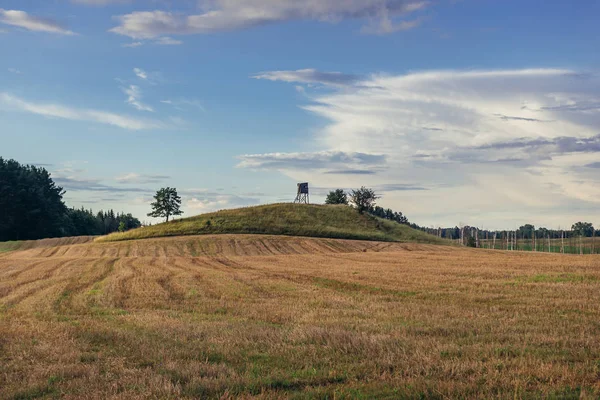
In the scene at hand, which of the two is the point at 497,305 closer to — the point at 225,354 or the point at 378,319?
the point at 378,319

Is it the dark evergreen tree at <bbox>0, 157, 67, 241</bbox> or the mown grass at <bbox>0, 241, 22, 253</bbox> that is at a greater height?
the dark evergreen tree at <bbox>0, 157, 67, 241</bbox>

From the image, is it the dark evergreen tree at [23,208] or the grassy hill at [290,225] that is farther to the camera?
the dark evergreen tree at [23,208]

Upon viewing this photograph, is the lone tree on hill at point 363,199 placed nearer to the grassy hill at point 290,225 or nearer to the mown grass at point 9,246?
the grassy hill at point 290,225

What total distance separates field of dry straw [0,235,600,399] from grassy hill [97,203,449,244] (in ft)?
232

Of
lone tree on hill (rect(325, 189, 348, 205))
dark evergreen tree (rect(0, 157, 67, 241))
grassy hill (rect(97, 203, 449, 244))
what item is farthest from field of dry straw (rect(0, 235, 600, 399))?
lone tree on hill (rect(325, 189, 348, 205))

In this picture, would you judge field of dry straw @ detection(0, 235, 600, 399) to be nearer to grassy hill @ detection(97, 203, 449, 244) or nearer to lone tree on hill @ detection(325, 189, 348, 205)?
grassy hill @ detection(97, 203, 449, 244)

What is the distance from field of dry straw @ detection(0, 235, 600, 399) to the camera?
9523 millimetres

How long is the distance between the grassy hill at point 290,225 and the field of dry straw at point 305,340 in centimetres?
7071

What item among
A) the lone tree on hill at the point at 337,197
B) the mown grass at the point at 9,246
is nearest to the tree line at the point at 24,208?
the mown grass at the point at 9,246

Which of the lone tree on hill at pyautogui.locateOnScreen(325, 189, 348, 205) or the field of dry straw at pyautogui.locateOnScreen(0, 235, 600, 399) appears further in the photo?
the lone tree on hill at pyautogui.locateOnScreen(325, 189, 348, 205)

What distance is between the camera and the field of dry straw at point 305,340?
31.2 feet

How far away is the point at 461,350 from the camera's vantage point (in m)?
12.0

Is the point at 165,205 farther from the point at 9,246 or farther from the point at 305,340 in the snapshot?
the point at 305,340

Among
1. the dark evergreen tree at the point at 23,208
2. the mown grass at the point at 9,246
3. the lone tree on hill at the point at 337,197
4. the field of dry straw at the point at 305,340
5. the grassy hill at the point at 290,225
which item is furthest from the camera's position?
the lone tree on hill at the point at 337,197
